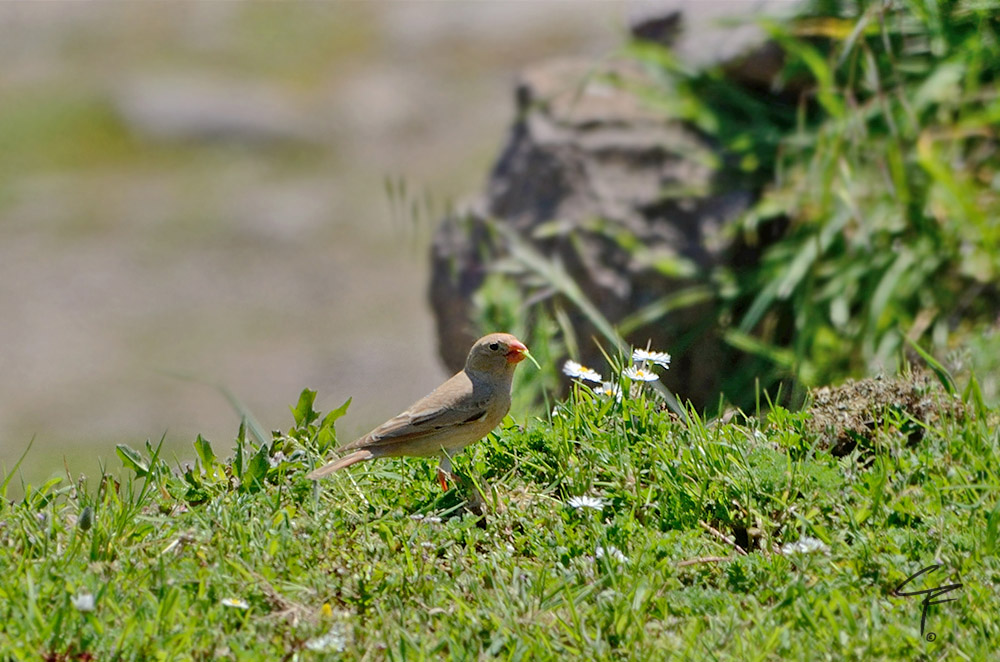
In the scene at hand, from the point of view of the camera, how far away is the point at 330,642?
268 centimetres

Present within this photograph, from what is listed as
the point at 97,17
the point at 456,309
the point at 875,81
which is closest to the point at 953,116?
the point at 875,81

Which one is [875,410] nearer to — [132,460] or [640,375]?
[640,375]

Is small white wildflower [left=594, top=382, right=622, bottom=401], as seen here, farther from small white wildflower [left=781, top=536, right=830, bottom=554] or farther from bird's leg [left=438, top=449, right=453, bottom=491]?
small white wildflower [left=781, top=536, right=830, bottom=554]

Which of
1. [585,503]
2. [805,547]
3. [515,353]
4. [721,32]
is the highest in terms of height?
[721,32]

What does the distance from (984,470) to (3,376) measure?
7.22 metres

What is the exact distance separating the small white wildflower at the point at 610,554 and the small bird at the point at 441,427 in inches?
21.4

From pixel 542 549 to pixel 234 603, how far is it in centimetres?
79

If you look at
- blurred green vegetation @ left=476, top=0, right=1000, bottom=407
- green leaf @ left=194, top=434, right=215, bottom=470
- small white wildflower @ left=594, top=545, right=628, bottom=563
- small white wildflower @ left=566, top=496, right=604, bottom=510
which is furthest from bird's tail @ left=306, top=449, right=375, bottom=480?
blurred green vegetation @ left=476, top=0, right=1000, bottom=407

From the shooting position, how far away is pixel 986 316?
5.30 meters

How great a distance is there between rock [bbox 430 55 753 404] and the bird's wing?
2131 millimetres

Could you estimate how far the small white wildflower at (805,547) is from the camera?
2.97 metres

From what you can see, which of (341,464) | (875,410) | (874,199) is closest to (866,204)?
(874,199)

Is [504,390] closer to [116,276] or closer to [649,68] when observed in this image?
[649,68]

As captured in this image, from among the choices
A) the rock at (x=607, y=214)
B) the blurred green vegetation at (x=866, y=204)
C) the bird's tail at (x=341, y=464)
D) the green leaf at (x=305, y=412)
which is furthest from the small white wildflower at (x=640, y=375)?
the rock at (x=607, y=214)
